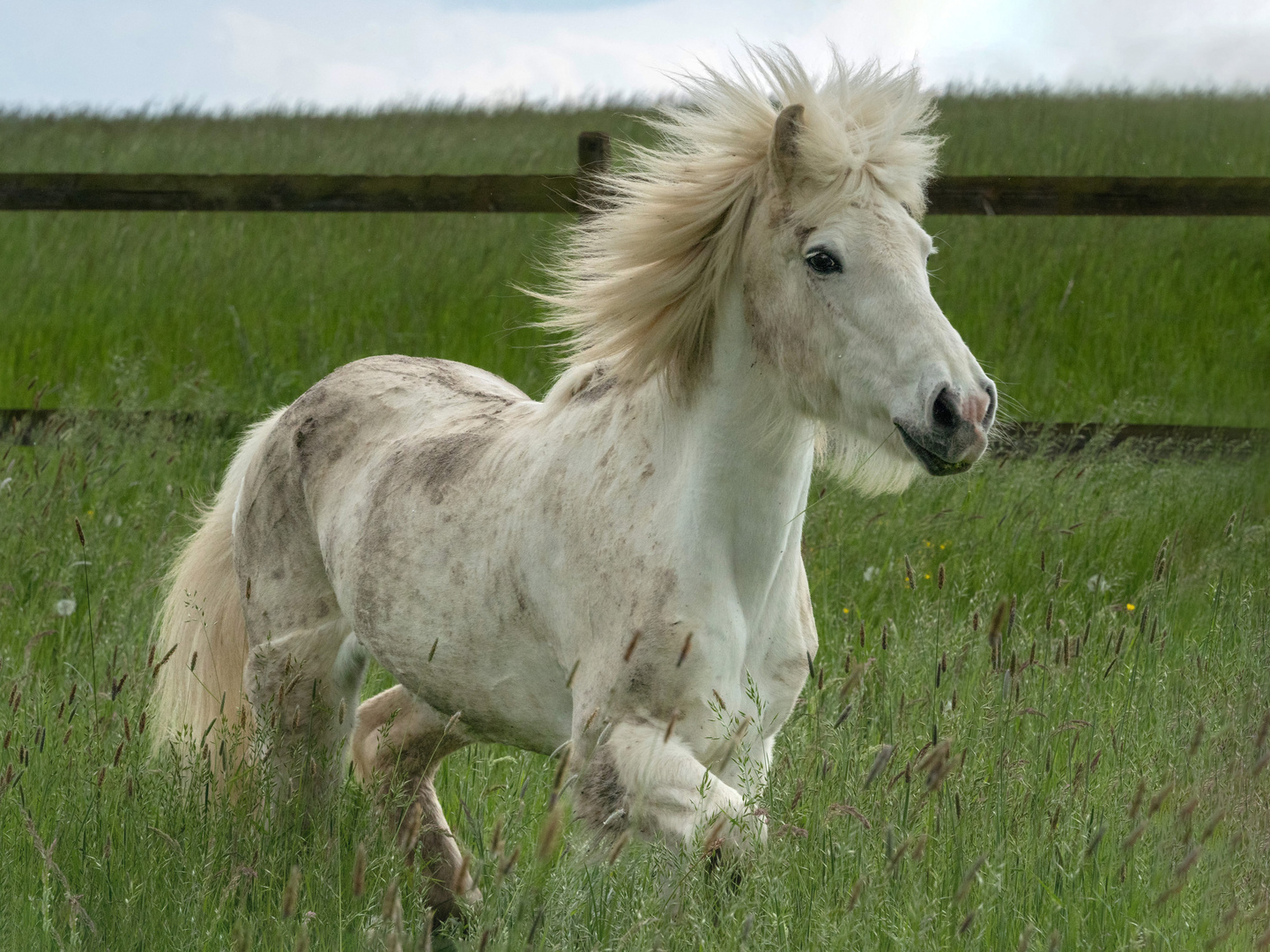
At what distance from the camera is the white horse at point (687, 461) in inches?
85.4

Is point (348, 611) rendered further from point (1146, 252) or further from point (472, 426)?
point (1146, 252)

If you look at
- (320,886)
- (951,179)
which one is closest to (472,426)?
(320,886)

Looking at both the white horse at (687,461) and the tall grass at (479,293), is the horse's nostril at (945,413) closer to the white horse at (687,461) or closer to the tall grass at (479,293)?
the white horse at (687,461)

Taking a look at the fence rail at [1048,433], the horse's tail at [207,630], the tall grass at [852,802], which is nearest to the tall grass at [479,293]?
the fence rail at [1048,433]

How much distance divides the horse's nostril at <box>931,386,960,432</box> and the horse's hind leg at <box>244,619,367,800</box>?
1.69 metres

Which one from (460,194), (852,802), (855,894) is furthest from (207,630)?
(460,194)

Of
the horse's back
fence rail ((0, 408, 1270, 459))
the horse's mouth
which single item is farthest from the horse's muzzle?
fence rail ((0, 408, 1270, 459))

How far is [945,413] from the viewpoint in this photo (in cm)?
207

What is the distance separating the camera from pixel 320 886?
2248 millimetres

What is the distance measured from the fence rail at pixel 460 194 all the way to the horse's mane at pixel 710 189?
302 centimetres

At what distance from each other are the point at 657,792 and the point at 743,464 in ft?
2.08

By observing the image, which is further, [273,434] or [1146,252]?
[1146,252]

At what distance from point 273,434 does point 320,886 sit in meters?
1.51

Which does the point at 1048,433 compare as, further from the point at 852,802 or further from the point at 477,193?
the point at 852,802
